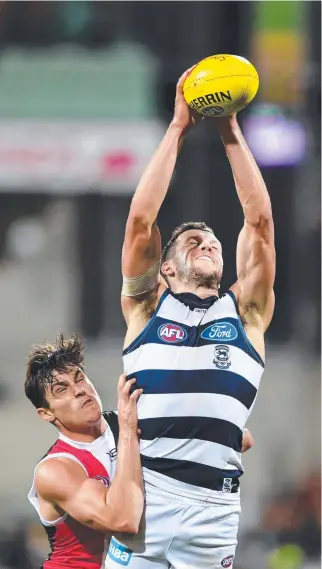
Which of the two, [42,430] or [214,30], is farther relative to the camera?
[214,30]

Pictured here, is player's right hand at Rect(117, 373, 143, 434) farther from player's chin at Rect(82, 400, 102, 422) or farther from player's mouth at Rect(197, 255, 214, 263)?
player's mouth at Rect(197, 255, 214, 263)

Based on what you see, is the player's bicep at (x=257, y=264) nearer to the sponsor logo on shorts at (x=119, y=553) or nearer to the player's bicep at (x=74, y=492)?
the player's bicep at (x=74, y=492)

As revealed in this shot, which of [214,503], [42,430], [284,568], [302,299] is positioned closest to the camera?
[214,503]

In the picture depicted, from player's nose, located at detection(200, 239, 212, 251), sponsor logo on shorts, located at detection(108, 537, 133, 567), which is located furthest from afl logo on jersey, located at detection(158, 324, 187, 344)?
sponsor logo on shorts, located at detection(108, 537, 133, 567)

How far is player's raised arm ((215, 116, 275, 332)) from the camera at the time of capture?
6.29 metres

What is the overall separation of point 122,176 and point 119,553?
10285 mm

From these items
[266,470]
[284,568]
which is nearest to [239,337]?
[284,568]

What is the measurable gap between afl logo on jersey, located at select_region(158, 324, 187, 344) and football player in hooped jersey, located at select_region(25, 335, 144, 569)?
33cm

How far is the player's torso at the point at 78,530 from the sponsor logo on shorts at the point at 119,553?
1.36ft

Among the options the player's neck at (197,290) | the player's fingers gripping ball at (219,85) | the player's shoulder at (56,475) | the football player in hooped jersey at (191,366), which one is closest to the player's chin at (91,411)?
the player's shoulder at (56,475)

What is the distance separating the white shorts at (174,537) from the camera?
617 centimetres

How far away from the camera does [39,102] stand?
16.3 m

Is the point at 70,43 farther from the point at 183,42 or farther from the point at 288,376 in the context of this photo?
the point at 288,376

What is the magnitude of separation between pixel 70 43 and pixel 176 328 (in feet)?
36.6
